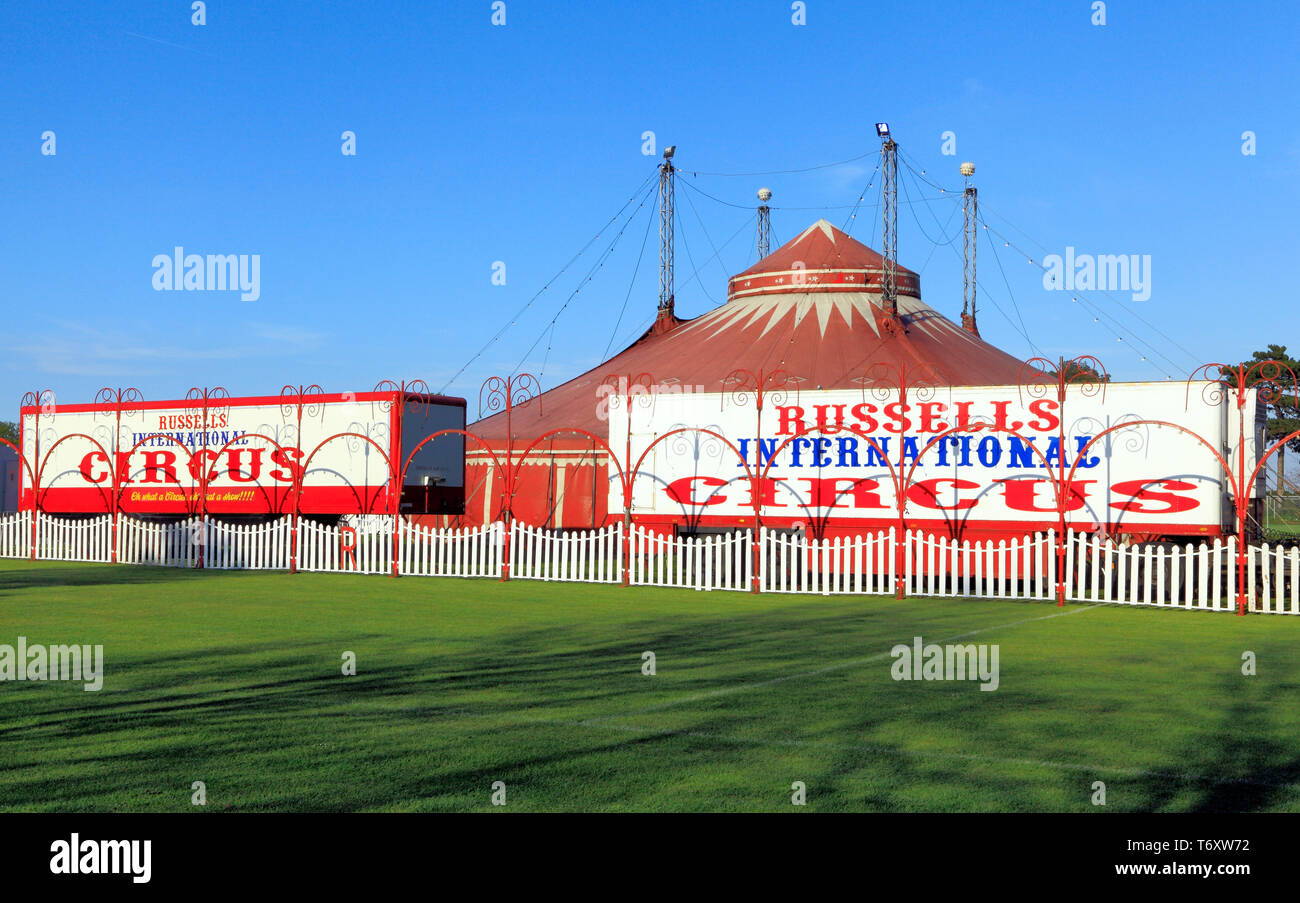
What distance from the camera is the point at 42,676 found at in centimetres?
938

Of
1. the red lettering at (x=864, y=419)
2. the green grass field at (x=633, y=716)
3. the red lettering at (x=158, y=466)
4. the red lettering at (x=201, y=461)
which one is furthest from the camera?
the red lettering at (x=158, y=466)

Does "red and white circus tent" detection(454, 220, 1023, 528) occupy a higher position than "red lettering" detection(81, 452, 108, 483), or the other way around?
"red and white circus tent" detection(454, 220, 1023, 528)

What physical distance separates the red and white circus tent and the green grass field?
19.0 m

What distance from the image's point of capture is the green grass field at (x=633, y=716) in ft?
19.7

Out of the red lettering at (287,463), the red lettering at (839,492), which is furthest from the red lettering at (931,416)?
the red lettering at (287,463)

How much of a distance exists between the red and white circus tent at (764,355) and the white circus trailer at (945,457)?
363 inches

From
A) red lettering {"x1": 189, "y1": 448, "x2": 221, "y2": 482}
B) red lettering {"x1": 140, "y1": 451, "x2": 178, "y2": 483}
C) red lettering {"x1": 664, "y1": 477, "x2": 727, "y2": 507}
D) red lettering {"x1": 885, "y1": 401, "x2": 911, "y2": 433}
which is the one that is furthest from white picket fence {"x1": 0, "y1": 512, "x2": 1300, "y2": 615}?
red lettering {"x1": 885, "y1": 401, "x2": 911, "y2": 433}

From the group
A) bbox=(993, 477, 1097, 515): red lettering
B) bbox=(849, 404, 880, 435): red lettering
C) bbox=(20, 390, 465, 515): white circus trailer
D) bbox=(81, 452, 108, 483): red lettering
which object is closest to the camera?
bbox=(993, 477, 1097, 515): red lettering

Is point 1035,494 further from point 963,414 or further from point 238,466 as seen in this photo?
point 238,466

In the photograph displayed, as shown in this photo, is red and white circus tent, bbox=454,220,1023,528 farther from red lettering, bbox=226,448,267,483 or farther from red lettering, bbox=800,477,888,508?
red lettering, bbox=800,477,888,508

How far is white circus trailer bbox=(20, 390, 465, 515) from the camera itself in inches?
979

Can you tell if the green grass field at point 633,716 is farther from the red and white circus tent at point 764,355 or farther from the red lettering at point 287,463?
the red and white circus tent at point 764,355
